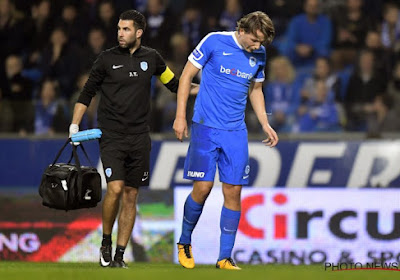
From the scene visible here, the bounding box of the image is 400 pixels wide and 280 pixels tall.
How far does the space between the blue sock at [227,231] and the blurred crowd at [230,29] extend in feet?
13.0

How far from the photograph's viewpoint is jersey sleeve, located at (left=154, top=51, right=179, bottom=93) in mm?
8539

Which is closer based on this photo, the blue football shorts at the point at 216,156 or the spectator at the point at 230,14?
the blue football shorts at the point at 216,156

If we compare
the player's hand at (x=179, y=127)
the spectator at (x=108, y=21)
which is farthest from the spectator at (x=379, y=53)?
the player's hand at (x=179, y=127)

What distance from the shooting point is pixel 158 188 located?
11969mm

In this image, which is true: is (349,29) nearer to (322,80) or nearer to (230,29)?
(322,80)

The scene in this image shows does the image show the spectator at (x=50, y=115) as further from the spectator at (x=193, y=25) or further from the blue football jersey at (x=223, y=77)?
the blue football jersey at (x=223, y=77)

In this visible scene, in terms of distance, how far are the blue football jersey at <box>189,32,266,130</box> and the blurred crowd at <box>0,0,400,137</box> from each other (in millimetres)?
3932

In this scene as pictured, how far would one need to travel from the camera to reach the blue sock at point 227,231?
820cm

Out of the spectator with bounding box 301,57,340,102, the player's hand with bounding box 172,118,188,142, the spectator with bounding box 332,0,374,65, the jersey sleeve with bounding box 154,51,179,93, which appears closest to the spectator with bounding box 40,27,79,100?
the spectator with bounding box 301,57,340,102

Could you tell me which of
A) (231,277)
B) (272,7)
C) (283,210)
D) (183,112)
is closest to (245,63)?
(183,112)

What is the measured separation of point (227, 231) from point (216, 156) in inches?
23.2

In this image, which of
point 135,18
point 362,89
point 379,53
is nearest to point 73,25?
point 362,89

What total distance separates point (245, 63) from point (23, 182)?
4.65 m

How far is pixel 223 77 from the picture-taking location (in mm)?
8141
